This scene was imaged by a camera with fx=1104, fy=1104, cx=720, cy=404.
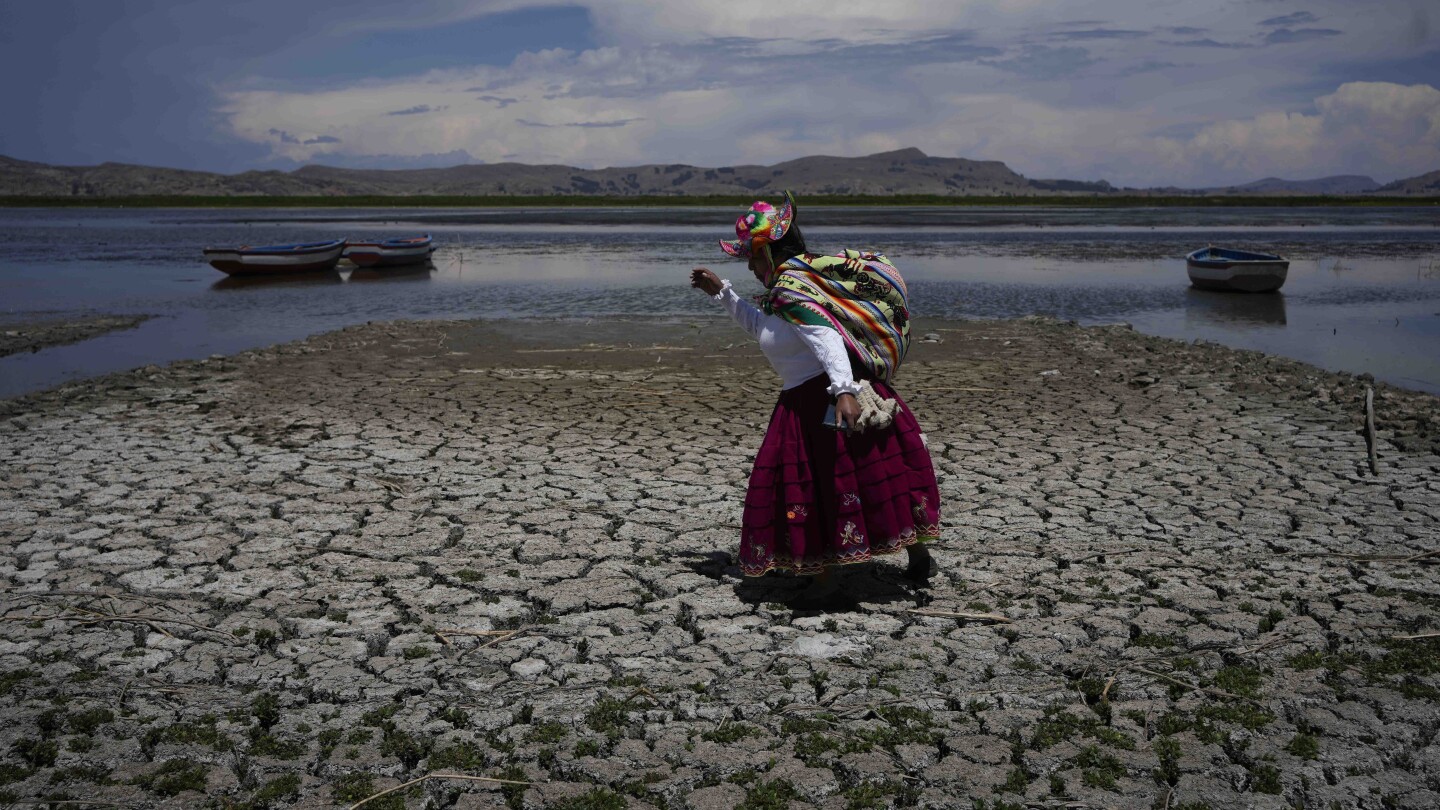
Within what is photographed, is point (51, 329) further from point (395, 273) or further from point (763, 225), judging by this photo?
point (763, 225)

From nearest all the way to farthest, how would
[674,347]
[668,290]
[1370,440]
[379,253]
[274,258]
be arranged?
[1370,440] → [674,347] → [668,290] → [274,258] → [379,253]

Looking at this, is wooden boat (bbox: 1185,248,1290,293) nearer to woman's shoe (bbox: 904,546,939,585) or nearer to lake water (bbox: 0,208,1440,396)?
lake water (bbox: 0,208,1440,396)

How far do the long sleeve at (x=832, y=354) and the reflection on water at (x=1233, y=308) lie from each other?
51.0 ft

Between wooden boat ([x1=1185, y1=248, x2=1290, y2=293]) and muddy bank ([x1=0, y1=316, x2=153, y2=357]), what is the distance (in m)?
19.9

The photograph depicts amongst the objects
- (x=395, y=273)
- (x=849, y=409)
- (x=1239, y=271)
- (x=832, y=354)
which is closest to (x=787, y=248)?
(x=832, y=354)

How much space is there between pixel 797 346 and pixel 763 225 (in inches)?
20.1

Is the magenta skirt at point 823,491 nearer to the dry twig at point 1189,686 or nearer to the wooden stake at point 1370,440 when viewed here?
the dry twig at point 1189,686

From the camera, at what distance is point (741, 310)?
4.61 m

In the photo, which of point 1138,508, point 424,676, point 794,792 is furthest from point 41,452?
point 1138,508

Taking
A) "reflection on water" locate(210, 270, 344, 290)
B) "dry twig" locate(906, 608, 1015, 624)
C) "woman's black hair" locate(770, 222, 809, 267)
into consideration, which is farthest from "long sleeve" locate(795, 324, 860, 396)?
"reflection on water" locate(210, 270, 344, 290)

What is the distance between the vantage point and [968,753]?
11.6 ft

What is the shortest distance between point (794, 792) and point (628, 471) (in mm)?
3971

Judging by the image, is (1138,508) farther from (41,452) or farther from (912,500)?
(41,452)

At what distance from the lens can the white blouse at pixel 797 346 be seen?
4297mm
